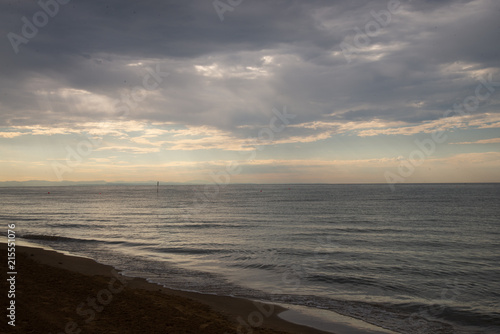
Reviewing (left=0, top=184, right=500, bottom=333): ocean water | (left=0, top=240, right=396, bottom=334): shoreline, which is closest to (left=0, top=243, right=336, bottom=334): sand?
(left=0, top=240, right=396, bottom=334): shoreline

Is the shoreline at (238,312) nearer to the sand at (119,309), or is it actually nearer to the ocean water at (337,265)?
the sand at (119,309)

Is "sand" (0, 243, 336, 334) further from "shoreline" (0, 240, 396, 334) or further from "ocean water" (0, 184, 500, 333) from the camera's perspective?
"ocean water" (0, 184, 500, 333)

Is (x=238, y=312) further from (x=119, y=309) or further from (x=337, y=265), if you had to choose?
(x=337, y=265)

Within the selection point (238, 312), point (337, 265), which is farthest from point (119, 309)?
A: point (337, 265)

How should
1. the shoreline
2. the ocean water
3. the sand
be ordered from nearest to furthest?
the sand < the shoreline < the ocean water

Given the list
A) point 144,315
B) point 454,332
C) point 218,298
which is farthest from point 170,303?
point 454,332

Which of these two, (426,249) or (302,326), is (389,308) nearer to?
(302,326)

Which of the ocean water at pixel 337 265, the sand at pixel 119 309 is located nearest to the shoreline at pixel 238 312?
the sand at pixel 119 309

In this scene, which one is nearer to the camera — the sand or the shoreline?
the sand

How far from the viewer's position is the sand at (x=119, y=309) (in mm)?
8688

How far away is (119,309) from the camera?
10.2 metres

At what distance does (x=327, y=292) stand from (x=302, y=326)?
463cm

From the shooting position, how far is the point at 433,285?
16.3 metres

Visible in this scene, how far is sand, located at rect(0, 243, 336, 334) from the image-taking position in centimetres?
869
